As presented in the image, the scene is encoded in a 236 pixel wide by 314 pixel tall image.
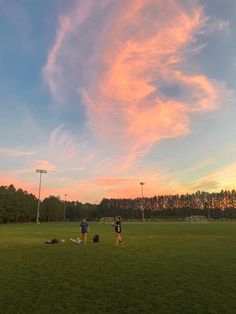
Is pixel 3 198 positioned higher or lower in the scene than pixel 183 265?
higher

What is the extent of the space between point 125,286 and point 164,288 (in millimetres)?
1433

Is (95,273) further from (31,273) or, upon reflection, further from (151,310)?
(151,310)

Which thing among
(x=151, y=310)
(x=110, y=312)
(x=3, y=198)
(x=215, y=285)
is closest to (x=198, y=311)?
(x=151, y=310)

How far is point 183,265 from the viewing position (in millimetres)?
17531

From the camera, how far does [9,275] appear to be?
1519 centimetres

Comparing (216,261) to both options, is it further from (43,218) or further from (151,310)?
(43,218)

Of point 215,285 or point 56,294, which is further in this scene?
point 215,285

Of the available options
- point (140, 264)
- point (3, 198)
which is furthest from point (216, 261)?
point (3, 198)

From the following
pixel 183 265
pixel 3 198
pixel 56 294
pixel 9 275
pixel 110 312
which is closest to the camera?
pixel 110 312

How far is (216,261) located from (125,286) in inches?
311

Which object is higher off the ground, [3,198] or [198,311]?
[3,198]

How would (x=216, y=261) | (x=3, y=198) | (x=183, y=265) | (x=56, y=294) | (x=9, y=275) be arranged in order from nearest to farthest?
(x=56, y=294)
(x=9, y=275)
(x=183, y=265)
(x=216, y=261)
(x=3, y=198)

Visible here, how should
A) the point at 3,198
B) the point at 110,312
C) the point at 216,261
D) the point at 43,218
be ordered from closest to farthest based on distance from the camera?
the point at 110,312 → the point at 216,261 → the point at 3,198 → the point at 43,218

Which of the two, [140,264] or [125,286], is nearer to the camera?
[125,286]
